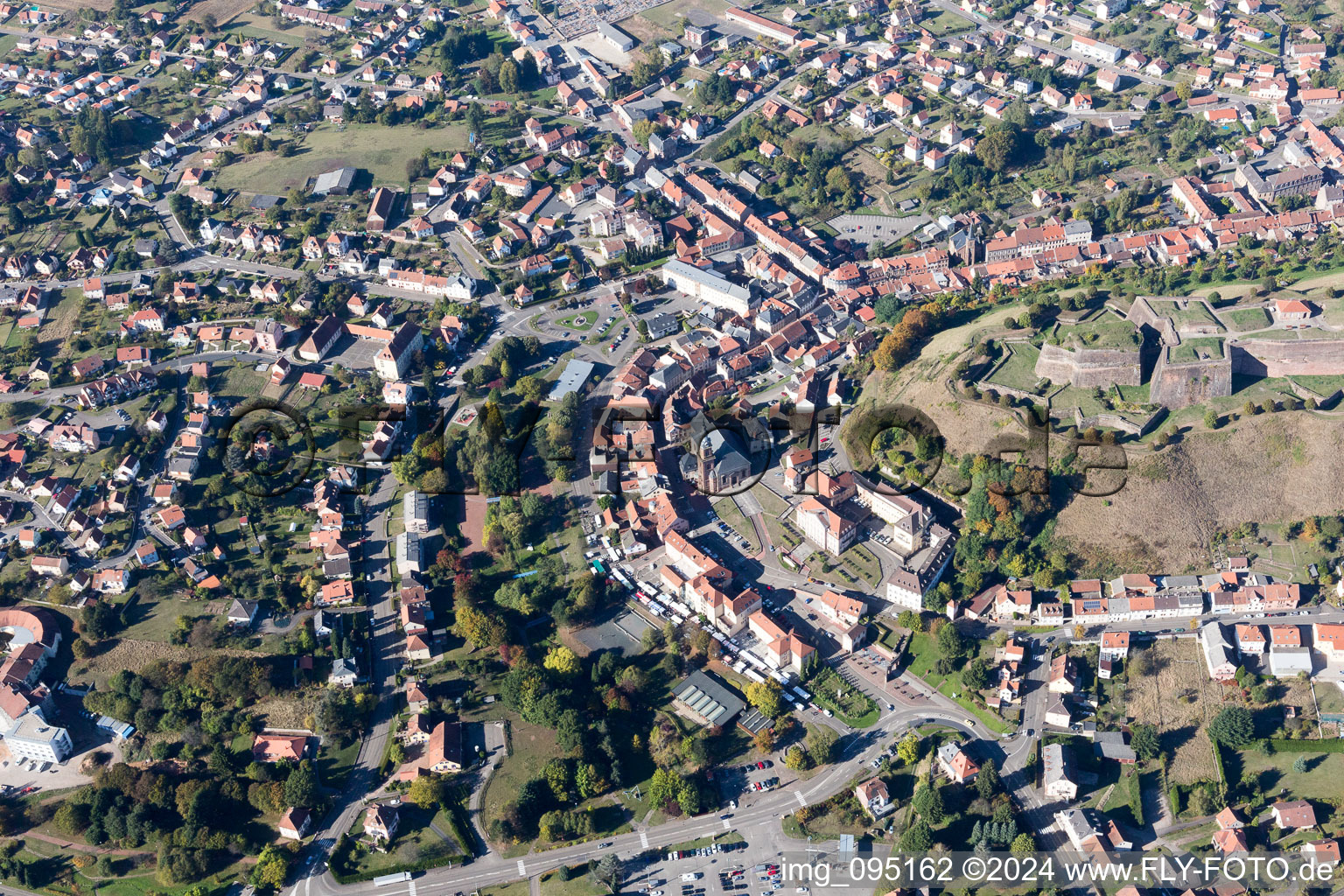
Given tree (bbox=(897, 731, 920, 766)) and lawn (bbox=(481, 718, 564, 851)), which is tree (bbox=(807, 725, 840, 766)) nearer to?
tree (bbox=(897, 731, 920, 766))

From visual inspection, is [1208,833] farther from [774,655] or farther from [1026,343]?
[1026,343]

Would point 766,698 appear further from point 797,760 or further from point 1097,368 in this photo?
point 1097,368

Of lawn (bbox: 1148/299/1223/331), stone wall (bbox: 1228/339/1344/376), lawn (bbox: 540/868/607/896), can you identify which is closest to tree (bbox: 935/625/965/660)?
lawn (bbox: 540/868/607/896)

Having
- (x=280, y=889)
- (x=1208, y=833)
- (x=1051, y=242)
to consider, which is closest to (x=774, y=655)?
(x=1208, y=833)

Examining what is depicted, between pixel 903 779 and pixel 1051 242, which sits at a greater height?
pixel 1051 242

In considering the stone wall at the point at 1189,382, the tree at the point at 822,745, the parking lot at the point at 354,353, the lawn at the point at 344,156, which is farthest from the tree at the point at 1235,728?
the lawn at the point at 344,156

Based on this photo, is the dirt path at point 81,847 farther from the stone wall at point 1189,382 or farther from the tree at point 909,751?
the stone wall at point 1189,382
